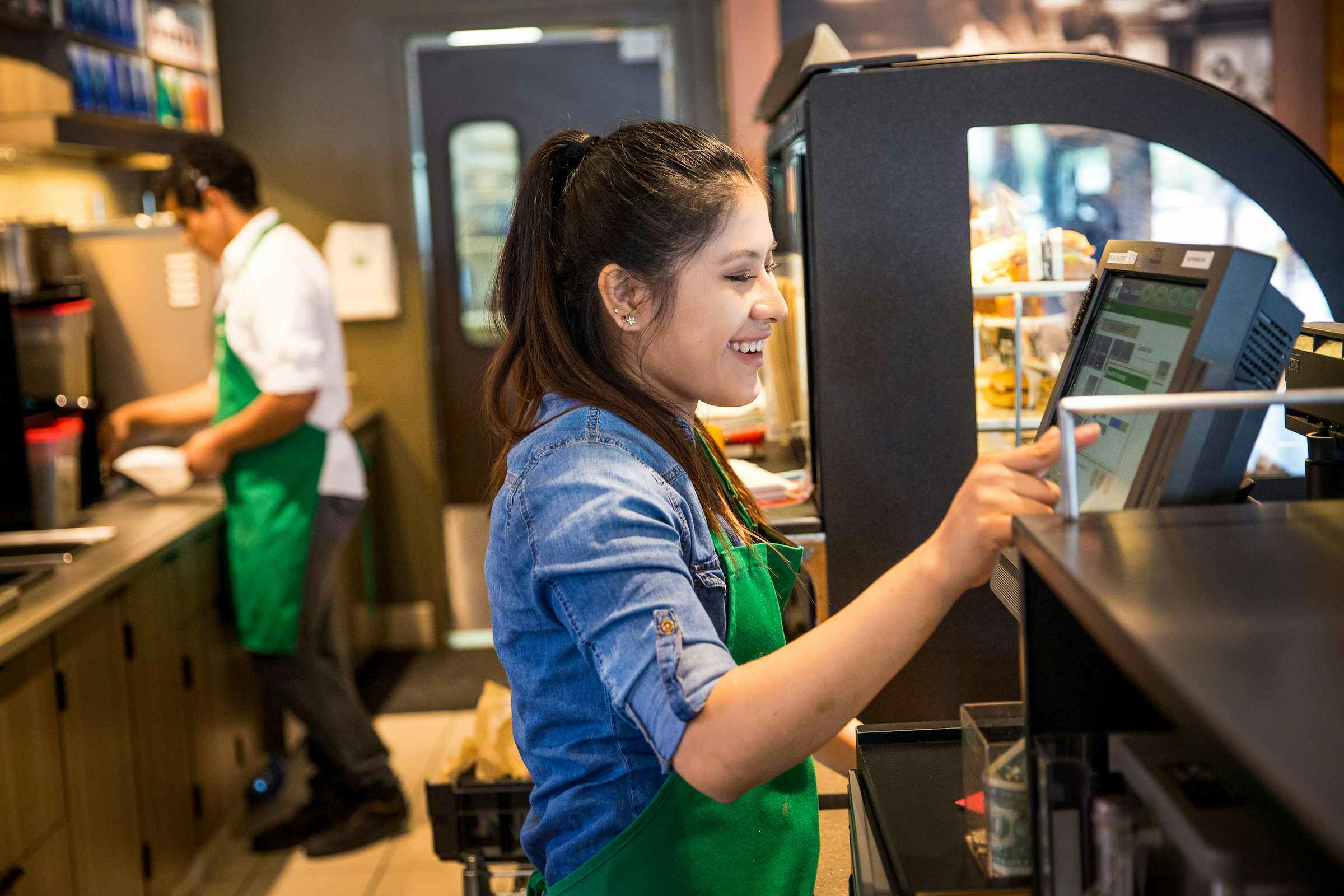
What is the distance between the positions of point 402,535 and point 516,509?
400 centimetres

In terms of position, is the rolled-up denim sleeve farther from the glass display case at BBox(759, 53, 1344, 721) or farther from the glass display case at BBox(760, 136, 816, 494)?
the glass display case at BBox(760, 136, 816, 494)

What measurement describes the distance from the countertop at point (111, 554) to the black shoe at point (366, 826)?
868 mm

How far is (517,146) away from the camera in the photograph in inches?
198

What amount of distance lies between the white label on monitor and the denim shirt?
459mm

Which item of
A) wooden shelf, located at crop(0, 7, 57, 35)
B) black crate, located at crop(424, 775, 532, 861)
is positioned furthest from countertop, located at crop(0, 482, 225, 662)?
wooden shelf, located at crop(0, 7, 57, 35)

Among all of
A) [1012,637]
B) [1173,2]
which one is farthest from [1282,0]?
[1012,637]

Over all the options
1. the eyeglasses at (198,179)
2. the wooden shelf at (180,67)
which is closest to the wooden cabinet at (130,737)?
the eyeglasses at (198,179)

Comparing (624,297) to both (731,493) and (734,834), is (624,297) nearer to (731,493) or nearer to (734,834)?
(731,493)

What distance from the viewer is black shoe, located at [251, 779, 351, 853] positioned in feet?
11.0

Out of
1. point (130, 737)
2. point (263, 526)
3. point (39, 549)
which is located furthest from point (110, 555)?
point (263, 526)

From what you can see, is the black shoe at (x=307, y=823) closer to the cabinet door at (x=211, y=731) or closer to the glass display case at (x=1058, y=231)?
the cabinet door at (x=211, y=731)

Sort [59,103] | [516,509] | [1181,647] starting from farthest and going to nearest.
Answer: [59,103] → [516,509] → [1181,647]

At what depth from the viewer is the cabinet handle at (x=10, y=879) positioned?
215 cm

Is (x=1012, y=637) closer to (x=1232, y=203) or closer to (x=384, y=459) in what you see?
(x=1232, y=203)
